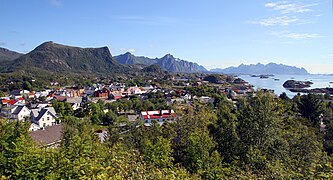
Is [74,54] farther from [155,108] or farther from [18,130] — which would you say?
[18,130]

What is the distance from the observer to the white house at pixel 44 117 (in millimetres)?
34812

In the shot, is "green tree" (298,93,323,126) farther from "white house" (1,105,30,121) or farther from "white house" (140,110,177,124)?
"white house" (1,105,30,121)

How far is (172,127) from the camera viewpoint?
17891 millimetres

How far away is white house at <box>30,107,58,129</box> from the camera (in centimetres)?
3481

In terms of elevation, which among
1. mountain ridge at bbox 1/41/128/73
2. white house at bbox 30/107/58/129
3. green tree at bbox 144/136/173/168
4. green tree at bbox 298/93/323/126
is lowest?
white house at bbox 30/107/58/129

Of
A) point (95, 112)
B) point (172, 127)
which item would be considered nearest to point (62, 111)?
point (95, 112)

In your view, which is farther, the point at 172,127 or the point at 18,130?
the point at 172,127

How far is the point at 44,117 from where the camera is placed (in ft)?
116

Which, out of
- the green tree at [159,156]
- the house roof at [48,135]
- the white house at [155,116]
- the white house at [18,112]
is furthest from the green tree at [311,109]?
the white house at [18,112]

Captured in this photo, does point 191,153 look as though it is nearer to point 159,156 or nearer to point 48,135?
point 159,156

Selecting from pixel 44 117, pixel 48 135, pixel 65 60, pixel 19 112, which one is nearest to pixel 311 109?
pixel 48 135

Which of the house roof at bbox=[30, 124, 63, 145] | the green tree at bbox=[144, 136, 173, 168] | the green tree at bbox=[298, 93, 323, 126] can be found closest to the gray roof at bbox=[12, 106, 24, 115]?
the house roof at bbox=[30, 124, 63, 145]

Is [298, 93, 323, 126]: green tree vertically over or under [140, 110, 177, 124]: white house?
over

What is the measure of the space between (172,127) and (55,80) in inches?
3662
